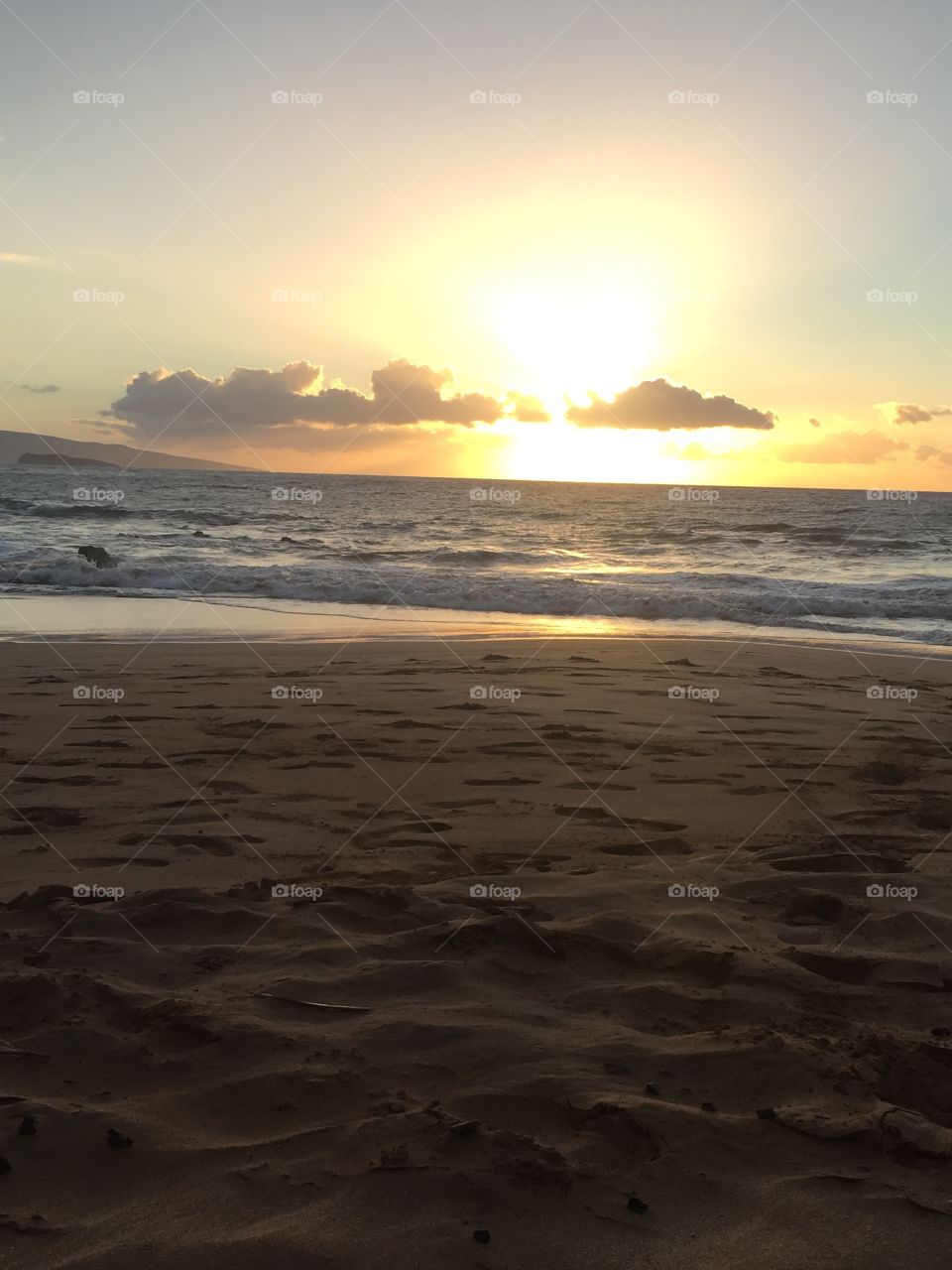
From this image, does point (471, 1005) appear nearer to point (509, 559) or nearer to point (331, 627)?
point (331, 627)

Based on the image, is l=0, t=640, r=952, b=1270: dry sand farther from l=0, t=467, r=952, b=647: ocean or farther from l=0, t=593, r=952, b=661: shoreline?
l=0, t=467, r=952, b=647: ocean

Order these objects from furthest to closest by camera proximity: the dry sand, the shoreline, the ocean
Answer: the ocean
the shoreline
the dry sand

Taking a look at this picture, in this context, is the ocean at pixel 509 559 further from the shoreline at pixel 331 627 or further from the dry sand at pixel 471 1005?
the dry sand at pixel 471 1005

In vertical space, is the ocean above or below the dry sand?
above

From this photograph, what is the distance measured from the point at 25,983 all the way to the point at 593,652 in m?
9.14

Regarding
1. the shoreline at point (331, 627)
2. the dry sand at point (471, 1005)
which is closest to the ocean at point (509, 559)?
the shoreline at point (331, 627)

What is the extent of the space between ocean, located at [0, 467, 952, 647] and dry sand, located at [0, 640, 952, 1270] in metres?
9.44

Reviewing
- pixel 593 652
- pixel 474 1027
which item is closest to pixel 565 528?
pixel 593 652

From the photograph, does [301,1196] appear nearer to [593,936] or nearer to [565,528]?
[593,936]

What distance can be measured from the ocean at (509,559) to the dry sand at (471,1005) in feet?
31.0

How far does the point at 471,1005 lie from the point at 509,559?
27.4 m

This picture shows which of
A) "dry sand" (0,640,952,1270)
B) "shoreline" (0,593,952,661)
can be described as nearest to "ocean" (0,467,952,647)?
"shoreline" (0,593,952,661)

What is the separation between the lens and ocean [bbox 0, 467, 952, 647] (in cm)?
1850

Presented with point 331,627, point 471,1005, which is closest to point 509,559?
point 331,627
